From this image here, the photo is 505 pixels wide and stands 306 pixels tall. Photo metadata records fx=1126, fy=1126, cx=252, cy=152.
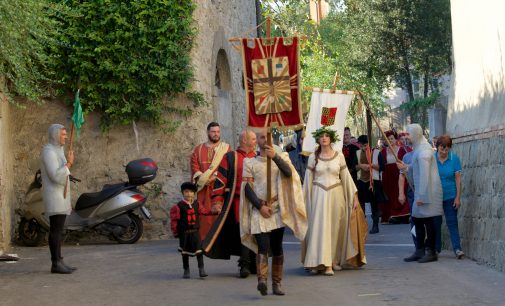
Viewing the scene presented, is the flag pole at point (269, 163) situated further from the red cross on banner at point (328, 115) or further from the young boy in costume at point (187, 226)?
the red cross on banner at point (328, 115)

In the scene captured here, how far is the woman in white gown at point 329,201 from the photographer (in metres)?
12.9

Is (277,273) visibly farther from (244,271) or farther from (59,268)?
(59,268)

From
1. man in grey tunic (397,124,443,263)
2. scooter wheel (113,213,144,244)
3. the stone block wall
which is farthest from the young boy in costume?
scooter wheel (113,213,144,244)

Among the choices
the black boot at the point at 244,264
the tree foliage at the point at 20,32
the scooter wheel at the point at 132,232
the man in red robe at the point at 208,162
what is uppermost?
the tree foliage at the point at 20,32

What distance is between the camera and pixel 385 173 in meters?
22.4

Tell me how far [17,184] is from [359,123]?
42952 millimetres

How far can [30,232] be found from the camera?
17.9m

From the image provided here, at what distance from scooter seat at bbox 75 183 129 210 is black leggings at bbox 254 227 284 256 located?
690cm

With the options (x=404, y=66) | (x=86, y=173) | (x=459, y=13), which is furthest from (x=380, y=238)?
(x=404, y=66)

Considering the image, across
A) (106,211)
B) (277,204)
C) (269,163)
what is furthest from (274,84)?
(106,211)

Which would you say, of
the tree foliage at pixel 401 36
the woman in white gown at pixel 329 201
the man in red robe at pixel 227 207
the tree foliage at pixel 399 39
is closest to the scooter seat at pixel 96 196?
the man in red robe at pixel 227 207

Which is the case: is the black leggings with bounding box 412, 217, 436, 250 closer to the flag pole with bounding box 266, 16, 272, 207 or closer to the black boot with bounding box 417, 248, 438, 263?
the black boot with bounding box 417, 248, 438, 263

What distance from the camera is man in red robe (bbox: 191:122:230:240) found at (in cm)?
1433

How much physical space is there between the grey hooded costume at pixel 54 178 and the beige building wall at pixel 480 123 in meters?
4.97
